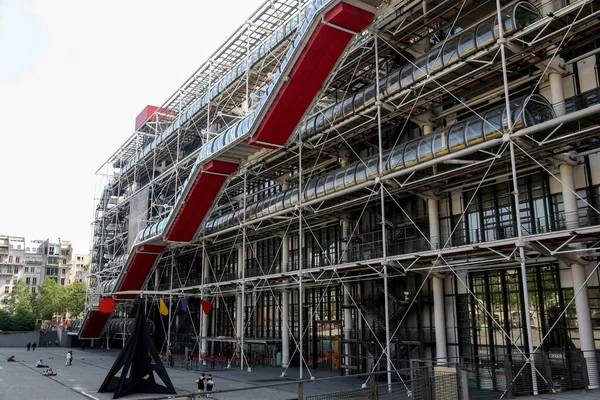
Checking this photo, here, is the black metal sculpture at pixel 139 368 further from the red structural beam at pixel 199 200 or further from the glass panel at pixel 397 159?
the glass panel at pixel 397 159

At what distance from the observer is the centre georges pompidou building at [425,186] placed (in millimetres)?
14953

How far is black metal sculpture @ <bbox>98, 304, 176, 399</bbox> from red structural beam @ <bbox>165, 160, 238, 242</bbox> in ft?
30.6

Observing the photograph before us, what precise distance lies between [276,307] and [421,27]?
56.3 feet

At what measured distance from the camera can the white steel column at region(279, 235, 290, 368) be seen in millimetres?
26562

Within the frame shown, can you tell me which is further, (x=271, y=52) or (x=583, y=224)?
(x=271, y=52)

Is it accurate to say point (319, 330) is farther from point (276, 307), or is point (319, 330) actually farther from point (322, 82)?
point (322, 82)

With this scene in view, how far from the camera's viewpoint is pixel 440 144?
16.7 meters

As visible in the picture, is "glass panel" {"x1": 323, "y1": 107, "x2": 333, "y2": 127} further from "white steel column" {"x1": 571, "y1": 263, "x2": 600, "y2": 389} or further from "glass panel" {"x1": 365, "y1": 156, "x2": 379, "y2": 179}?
"white steel column" {"x1": 571, "y1": 263, "x2": 600, "y2": 389}

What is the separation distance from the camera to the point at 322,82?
21031 mm

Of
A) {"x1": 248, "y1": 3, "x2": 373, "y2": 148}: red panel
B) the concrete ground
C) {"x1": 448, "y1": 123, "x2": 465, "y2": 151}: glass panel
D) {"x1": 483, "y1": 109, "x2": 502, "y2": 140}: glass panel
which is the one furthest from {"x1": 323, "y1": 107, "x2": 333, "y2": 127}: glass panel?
the concrete ground

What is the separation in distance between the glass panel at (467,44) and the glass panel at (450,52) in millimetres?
156

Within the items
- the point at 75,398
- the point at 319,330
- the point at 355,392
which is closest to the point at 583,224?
the point at 355,392

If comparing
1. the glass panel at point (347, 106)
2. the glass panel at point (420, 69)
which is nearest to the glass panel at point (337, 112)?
the glass panel at point (347, 106)

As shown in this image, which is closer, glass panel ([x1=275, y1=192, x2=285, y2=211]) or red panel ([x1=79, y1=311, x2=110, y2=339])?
glass panel ([x1=275, y1=192, x2=285, y2=211])
